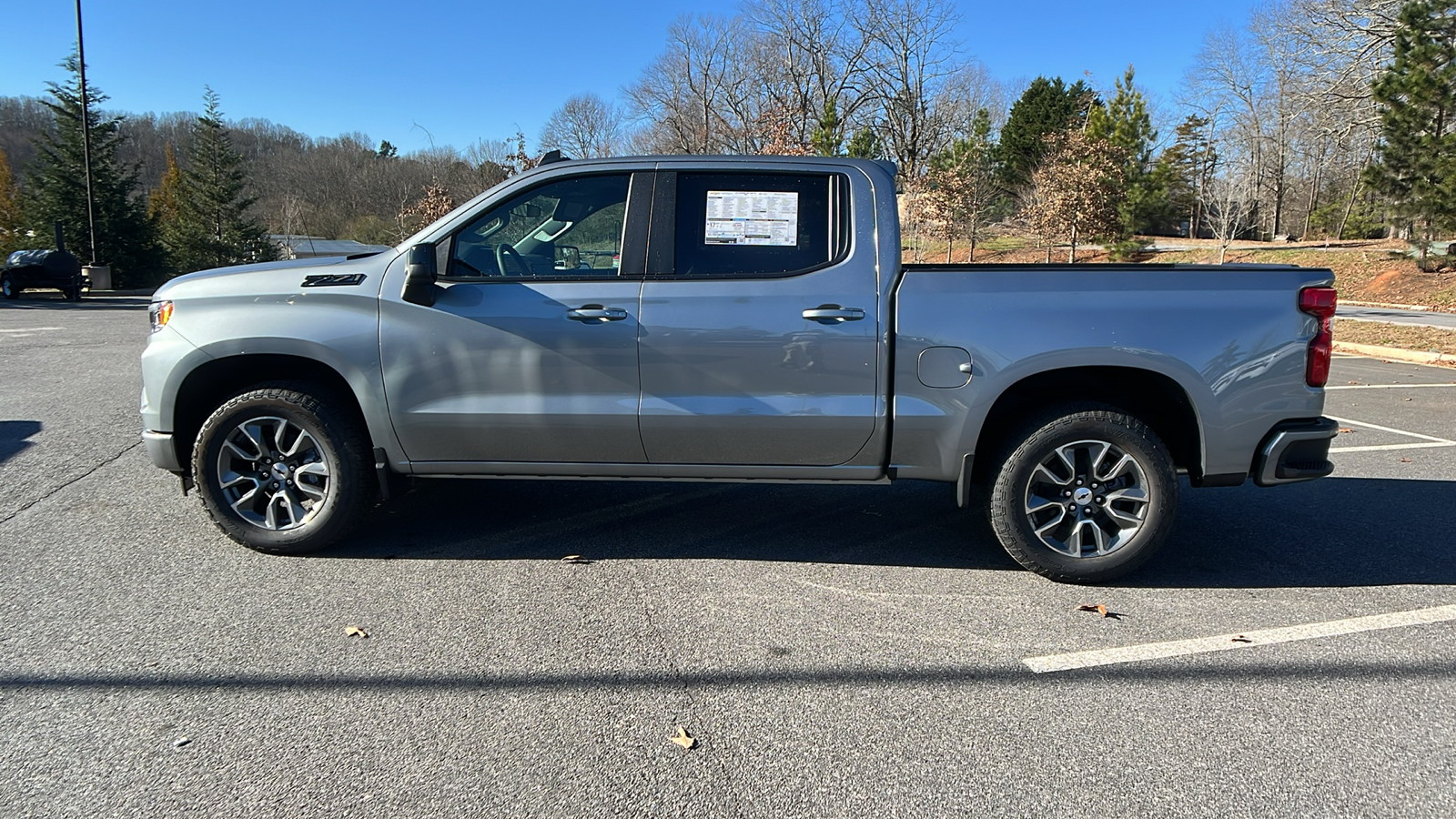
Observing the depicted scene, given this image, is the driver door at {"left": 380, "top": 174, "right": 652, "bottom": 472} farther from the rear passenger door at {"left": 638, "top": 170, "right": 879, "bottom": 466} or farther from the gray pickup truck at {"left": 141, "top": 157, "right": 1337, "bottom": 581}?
the rear passenger door at {"left": 638, "top": 170, "right": 879, "bottom": 466}

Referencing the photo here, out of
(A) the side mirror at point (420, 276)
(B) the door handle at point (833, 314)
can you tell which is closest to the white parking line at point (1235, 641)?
(B) the door handle at point (833, 314)

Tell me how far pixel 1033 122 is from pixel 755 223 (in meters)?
43.7

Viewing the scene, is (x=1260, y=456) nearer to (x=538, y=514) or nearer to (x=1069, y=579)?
(x=1069, y=579)

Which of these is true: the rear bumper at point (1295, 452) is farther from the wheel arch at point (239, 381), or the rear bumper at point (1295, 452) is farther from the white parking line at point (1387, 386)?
the white parking line at point (1387, 386)

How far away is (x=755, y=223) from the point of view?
4.23 metres

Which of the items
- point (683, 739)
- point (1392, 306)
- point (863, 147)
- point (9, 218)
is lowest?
point (683, 739)

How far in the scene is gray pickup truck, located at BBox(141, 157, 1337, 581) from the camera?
3984 millimetres

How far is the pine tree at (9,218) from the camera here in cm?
3297

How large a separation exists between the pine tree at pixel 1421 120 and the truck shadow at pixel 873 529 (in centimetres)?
1985

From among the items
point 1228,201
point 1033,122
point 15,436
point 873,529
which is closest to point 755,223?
point 873,529

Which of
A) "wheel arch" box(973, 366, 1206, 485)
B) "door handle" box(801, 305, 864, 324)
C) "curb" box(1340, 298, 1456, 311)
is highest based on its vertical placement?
"door handle" box(801, 305, 864, 324)

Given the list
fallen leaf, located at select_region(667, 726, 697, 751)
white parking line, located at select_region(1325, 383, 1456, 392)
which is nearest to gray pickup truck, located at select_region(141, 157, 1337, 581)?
fallen leaf, located at select_region(667, 726, 697, 751)

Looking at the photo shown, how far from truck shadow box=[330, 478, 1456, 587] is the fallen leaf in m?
1.63

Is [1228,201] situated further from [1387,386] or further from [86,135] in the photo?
[86,135]
